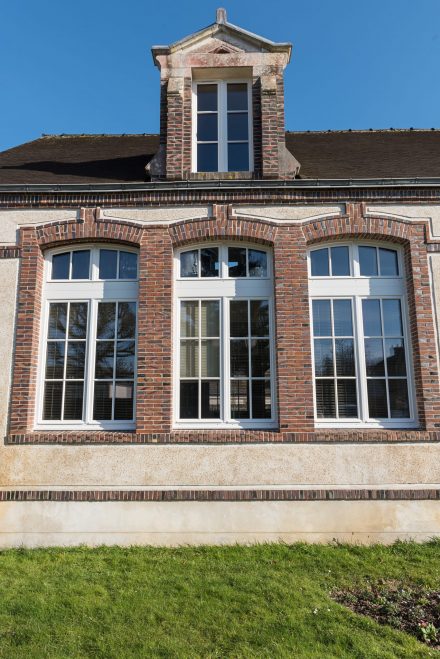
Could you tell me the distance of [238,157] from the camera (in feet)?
26.8

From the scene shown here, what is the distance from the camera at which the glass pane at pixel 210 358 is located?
727 centimetres

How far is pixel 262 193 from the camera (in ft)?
24.7

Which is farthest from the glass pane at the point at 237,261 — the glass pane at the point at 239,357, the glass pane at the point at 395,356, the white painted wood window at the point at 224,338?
the glass pane at the point at 395,356

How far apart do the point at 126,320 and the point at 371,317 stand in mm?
3769

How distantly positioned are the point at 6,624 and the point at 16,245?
5212 mm

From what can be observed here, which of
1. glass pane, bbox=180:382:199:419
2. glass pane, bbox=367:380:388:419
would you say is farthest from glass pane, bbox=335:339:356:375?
glass pane, bbox=180:382:199:419

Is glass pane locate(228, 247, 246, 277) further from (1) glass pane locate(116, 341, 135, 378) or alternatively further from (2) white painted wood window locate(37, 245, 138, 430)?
(1) glass pane locate(116, 341, 135, 378)

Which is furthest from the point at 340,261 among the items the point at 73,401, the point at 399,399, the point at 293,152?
the point at 73,401

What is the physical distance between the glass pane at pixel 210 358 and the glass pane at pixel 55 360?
2158 mm

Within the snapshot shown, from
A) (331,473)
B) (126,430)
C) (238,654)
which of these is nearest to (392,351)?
(331,473)

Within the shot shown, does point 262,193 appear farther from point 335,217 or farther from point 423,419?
point 423,419

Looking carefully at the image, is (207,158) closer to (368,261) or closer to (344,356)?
(368,261)

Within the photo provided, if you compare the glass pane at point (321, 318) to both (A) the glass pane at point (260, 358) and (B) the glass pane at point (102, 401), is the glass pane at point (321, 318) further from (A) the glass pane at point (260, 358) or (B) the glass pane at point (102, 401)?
(B) the glass pane at point (102, 401)

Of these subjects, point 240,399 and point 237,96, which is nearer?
point 240,399
